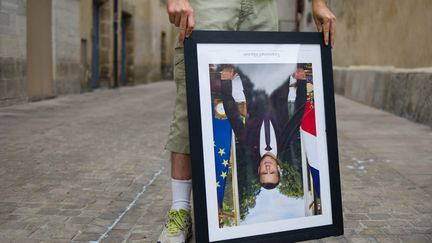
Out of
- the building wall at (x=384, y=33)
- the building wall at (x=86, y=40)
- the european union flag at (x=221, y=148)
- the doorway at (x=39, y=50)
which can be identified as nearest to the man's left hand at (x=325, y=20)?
the european union flag at (x=221, y=148)

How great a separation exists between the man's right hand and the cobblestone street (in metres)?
1.00

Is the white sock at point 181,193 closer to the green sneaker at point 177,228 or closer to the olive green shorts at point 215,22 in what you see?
the green sneaker at point 177,228

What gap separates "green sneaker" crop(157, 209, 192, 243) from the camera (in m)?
2.28

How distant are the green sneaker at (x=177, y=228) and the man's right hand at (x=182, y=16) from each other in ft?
2.50

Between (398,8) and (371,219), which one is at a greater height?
(398,8)

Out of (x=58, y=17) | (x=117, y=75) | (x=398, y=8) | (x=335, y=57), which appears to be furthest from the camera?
(x=117, y=75)

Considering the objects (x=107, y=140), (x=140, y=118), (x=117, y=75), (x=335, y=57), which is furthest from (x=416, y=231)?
(x=117, y=75)

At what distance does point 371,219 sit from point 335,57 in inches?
438

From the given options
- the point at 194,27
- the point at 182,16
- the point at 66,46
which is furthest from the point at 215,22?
the point at 66,46

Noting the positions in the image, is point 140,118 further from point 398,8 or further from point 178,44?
point 178,44

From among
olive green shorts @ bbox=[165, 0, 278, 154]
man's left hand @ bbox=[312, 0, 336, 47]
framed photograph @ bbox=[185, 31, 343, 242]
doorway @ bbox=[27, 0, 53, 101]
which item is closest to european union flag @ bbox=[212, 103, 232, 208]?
framed photograph @ bbox=[185, 31, 343, 242]

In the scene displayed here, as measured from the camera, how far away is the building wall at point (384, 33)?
7081mm

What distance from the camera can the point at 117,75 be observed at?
1622 cm

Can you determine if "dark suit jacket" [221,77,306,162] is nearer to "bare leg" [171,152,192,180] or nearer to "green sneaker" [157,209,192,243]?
"bare leg" [171,152,192,180]
